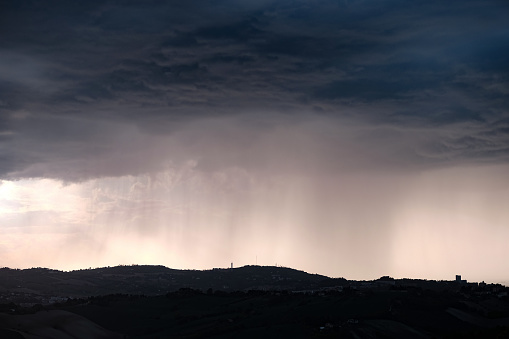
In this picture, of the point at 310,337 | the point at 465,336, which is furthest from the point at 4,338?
the point at 465,336

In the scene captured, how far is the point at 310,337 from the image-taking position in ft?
645

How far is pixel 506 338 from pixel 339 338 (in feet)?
166

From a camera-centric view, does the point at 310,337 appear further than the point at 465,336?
Yes

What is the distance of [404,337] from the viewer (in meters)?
200

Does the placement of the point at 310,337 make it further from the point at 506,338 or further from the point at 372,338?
the point at 506,338

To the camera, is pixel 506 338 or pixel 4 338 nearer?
pixel 506 338

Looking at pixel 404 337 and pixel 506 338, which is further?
pixel 404 337

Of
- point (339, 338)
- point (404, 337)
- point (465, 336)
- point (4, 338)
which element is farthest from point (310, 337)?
point (4, 338)

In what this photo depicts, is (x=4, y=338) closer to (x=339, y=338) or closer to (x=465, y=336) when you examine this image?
(x=339, y=338)

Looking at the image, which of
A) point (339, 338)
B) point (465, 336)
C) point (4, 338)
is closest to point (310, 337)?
point (339, 338)

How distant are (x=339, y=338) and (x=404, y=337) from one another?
19.0 m

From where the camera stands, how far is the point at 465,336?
524 feet

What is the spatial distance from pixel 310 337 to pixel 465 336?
157 feet

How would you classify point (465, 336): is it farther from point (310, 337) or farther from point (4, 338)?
point (4, 338)
